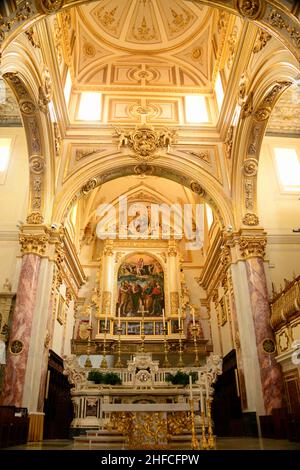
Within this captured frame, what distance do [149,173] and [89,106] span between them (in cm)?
398

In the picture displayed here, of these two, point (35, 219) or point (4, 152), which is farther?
point (4, 152)

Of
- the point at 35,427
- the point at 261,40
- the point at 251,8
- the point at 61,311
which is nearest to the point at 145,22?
the point at 261,40

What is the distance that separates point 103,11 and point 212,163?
772 cm

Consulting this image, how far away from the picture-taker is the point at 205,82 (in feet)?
51.7

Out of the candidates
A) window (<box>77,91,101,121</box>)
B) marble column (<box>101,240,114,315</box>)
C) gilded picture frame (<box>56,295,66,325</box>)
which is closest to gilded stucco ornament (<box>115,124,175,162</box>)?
window (<box>77,91,101,121</box>)

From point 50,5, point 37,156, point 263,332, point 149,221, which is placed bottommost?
point 263,332

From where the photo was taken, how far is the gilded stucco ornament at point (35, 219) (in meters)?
12.0

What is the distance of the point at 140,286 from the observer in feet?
58.9

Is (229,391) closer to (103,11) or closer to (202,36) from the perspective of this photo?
(202,36)

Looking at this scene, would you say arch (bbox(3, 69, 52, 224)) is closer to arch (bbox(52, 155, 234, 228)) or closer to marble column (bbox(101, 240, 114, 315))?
arch (bbox(52, 155, 234, 228))

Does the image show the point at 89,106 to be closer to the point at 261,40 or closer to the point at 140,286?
the point at 261,40

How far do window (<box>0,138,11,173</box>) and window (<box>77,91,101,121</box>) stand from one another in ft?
9.82

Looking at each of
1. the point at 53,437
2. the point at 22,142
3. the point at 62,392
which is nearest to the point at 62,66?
the point at 22,142

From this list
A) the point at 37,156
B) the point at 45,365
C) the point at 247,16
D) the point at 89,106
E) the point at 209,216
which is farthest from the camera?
the point at 209,216
